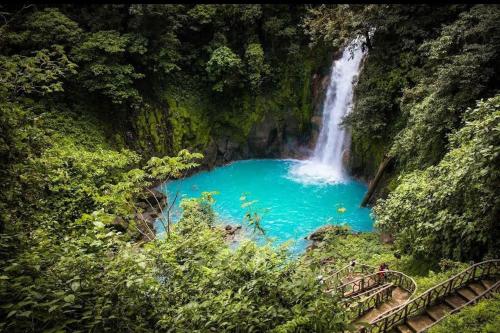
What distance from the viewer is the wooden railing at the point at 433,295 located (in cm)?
775

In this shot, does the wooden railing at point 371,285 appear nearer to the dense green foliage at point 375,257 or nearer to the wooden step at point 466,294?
the dense green foliage at point 375,257

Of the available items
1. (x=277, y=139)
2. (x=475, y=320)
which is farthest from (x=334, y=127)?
(x=475, y=320)

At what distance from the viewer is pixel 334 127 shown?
2272 centimetres

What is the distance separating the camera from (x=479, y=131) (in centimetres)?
848

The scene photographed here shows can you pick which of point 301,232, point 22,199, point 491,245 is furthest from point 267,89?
point 22,199

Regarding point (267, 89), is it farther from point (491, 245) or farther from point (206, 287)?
point (206, 287)

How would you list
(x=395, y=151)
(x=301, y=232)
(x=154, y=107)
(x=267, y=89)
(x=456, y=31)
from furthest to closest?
(x=267, y=89) → (x=154, y=107) → (x=301, y=232) → (x=395, y=151) → (x=456, y=31)

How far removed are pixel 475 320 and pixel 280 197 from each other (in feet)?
43.4

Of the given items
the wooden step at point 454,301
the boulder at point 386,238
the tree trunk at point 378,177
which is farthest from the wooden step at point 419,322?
the tree trunk at point 378,177

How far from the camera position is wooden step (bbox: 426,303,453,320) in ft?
26.5

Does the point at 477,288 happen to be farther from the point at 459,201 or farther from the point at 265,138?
the point at 265,138

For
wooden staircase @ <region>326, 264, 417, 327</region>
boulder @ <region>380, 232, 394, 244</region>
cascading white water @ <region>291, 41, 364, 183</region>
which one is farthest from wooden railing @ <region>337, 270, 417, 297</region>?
cascading white water @ <region>291, 41, 364, 183</region>

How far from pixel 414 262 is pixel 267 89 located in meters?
15.7

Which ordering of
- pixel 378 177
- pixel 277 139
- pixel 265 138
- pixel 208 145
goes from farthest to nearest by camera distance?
pixel 277 139 → pixel 265 138 → pixel 208 145 → pixel 378 177
